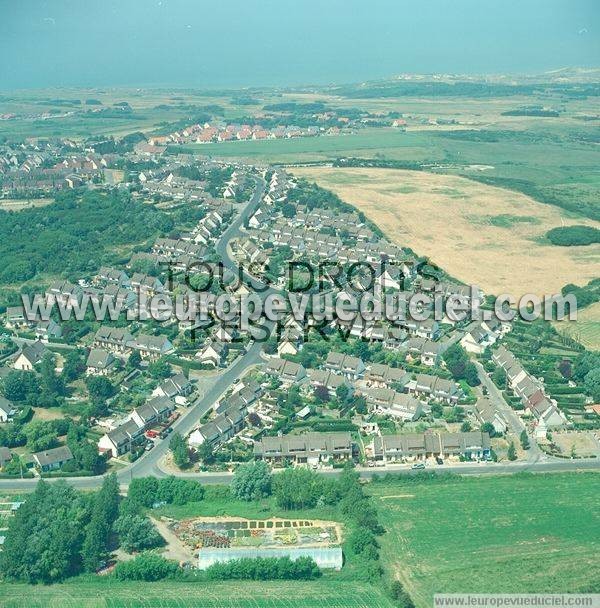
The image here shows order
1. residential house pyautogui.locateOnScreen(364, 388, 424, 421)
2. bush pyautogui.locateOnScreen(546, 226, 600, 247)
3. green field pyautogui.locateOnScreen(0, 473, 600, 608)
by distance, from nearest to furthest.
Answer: green field pyautogui.locateOnScreen(0, 473, 600, 608), residential house pyautogui.locateOnScreen(364, 388, 424, 421), bush pyautogui.locateOnScreen(546, 226, 600, 247)

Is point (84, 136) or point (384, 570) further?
point (84, 136)

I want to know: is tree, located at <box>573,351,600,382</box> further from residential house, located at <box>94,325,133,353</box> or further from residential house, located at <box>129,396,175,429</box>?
residential house, located at <box>94,325,133,353</box>

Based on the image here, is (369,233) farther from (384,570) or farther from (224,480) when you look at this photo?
(384,570)

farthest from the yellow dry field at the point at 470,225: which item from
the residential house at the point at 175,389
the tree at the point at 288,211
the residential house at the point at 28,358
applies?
the residential house at the point at 28,358

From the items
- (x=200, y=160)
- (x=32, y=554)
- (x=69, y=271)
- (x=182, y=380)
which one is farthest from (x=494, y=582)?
(x=200, y=160)

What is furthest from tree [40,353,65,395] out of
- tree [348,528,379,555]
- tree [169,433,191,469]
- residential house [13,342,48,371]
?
tree [348,528,379,555]
